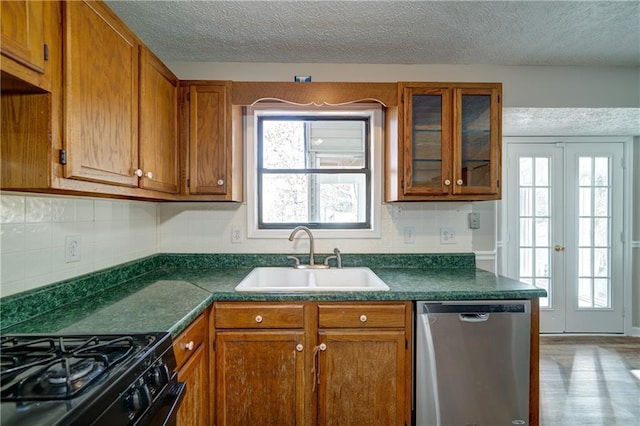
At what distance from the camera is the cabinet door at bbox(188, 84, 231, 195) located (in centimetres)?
196

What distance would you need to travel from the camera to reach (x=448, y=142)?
1.97 m

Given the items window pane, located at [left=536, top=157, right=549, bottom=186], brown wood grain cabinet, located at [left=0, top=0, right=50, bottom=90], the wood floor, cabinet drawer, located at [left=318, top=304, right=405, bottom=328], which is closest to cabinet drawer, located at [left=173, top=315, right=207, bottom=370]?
cabinet drawer, located at [left=318, top=304, right=405, bottom=328]

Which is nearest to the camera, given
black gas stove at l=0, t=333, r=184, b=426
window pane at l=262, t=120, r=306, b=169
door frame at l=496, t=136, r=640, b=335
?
black gas stove at l=0, t=333, r=184, b=426

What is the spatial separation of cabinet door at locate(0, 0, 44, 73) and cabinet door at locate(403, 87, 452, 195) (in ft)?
5.82

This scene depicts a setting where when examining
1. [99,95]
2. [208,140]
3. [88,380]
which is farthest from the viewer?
[208,140]

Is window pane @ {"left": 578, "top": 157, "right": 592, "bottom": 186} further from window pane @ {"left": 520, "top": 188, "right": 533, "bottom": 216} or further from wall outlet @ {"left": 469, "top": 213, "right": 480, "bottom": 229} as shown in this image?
wall outlet @ {"left": 469, "top": 213, "right": 480, "bottom": 229}

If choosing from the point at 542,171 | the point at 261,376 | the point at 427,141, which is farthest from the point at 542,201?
the point at 261,376

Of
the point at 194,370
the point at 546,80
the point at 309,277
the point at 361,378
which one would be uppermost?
the point at 546,80

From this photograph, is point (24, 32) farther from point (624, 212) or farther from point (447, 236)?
point (624, 212)

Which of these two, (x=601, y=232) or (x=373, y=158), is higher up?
(x=373, y=158)

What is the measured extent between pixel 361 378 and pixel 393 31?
205 cm

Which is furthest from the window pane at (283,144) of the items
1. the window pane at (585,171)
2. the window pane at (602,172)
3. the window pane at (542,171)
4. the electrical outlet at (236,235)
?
the window pane at (602,172)

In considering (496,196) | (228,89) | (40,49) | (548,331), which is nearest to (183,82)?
(228,89)

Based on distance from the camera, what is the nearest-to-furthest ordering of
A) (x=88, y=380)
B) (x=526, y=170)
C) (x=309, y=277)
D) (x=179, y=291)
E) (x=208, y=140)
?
(x=88, y=380)
(x=179, y=291)
(x=208, y=140)
(x=309, y=277)
(x=526, y=170)
